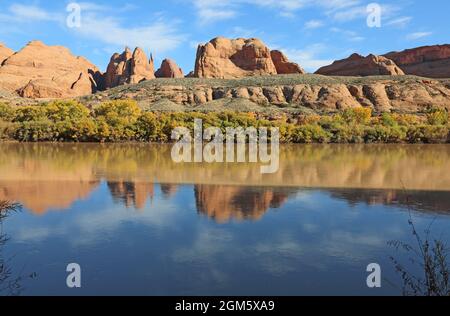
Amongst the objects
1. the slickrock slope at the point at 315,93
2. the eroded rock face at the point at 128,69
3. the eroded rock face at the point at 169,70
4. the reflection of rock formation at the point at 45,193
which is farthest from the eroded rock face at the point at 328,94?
the reflection of rock formation at the point at 45,193

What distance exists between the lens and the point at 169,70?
386 feet

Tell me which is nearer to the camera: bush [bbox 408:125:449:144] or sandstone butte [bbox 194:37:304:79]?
bush [bbox 408:125:449:144]

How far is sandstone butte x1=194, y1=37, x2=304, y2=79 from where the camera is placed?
9194cm

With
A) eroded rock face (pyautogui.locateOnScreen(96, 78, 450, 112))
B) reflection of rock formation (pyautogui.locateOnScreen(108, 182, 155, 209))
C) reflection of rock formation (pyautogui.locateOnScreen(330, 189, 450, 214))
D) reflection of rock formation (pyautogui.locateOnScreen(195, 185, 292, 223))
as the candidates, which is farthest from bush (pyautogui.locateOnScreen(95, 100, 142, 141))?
reflection of rock formation (pyautogui.locateOnScreen(330, 189, 450, 214))

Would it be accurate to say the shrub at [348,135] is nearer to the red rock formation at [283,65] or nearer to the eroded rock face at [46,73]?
the red rock formation at [283,65]

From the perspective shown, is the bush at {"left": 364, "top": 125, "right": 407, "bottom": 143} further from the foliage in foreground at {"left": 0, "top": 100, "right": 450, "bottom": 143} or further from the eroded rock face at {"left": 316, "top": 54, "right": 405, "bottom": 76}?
the eroded rock face at {"left": 316, "top": 54, "right": 405, "bottom": 76}

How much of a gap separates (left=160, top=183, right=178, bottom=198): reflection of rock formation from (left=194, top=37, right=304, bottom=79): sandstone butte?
248ft

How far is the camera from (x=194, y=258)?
8.57 meters

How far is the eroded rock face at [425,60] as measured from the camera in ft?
328

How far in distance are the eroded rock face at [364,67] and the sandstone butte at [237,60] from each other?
10.8 metres

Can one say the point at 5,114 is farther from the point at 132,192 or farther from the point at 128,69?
the point at 128,69
